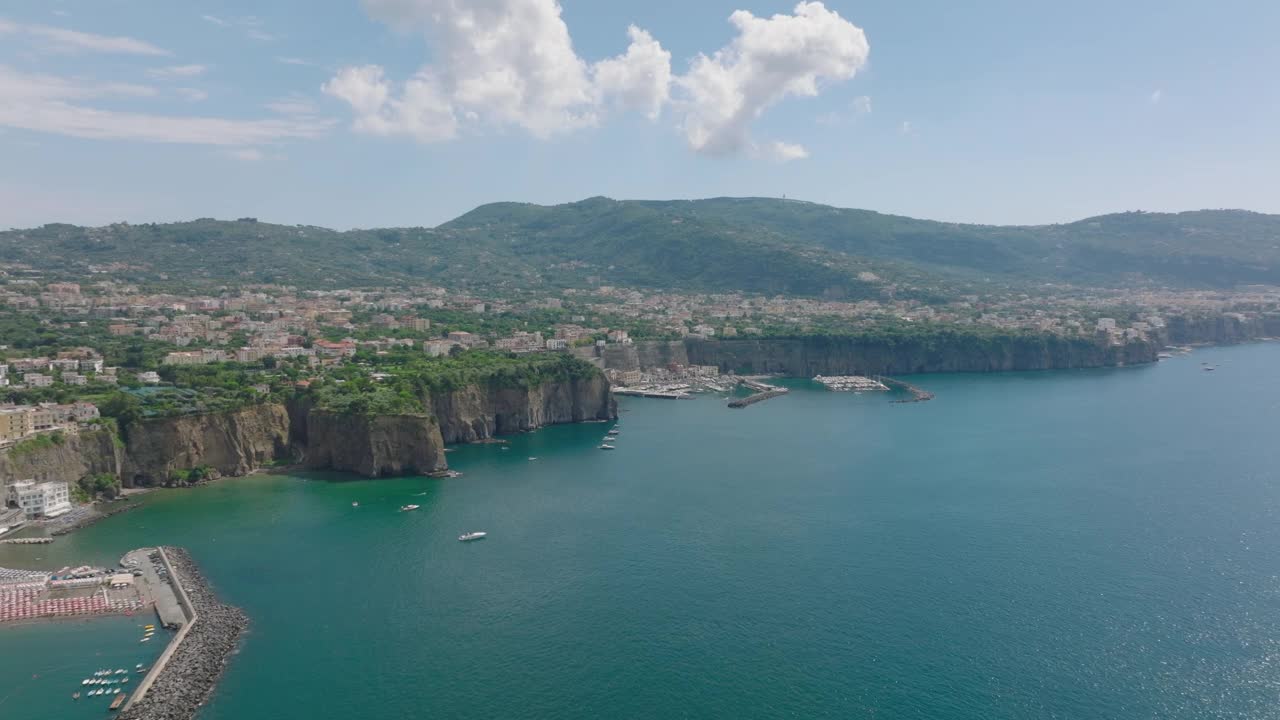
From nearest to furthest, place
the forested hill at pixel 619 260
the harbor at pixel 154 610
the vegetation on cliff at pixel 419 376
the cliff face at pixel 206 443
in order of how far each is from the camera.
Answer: the harbor at pixel 154 610 → the cliff face at pixel 206 443 → the vegetation on cliff at pixel 419 376 → the forested hill at pixel 619 260

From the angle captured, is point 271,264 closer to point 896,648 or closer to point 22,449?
point 22,449

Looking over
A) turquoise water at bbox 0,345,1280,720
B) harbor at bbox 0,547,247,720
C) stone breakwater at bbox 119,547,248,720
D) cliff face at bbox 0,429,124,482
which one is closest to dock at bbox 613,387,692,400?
turquoise water at bbox 0,345,1280,720

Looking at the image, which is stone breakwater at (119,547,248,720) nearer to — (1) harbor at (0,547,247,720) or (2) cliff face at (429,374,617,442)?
(1) harbor at (0,547,247,720)

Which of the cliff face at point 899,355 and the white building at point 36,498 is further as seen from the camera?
the cliff face at point 899,355

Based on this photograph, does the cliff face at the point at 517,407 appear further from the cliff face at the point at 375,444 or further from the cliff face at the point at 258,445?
the cliff face at the point at 375,444

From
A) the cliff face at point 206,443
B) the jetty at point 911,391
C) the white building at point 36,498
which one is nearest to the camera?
the white building at point 36,498

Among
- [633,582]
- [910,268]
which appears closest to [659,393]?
[633,582]

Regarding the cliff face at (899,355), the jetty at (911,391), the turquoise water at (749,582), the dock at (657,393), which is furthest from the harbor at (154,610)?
the cliff face at (899,355)
